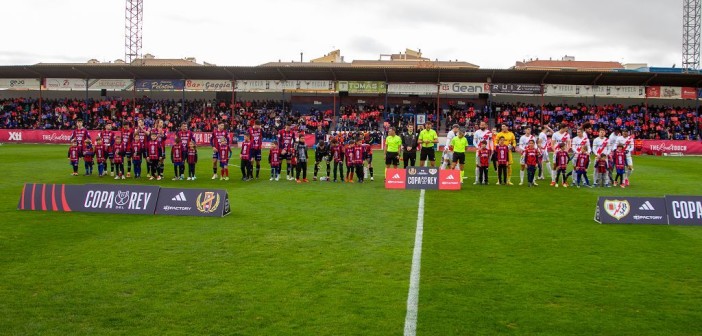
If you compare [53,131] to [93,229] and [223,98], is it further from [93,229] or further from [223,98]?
[93,229]

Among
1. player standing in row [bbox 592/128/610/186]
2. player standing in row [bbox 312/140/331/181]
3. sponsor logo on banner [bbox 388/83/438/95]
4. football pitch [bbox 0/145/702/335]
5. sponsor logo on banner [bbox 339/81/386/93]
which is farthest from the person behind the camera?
sponsor logo on banner [bbox 339/81/386/93]

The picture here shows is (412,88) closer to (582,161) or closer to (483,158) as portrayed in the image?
(483,158)

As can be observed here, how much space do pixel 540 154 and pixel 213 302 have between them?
1622 centimetres

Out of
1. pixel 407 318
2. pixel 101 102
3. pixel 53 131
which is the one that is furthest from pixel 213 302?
A: pixel 101 102

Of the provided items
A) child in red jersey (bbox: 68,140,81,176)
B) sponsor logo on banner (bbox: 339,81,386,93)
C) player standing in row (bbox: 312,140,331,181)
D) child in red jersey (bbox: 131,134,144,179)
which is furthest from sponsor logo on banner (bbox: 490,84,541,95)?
child in red jersey (bbox: 68,140,81,176)

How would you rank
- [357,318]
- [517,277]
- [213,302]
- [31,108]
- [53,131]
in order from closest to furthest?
[357,318] → [213,302] → [517,277] → [53,131] → [31,108]

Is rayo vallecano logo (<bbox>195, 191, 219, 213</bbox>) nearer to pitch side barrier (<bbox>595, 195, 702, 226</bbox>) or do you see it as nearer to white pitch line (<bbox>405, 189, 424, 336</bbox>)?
white pitch line (<bbox>405, 189, 424, 336</bbox>)

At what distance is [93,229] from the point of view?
1184 centimetres

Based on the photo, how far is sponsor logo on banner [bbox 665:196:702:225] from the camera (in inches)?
520

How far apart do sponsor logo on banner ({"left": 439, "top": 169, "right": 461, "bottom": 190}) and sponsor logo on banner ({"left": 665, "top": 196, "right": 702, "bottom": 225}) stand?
23.2 ft

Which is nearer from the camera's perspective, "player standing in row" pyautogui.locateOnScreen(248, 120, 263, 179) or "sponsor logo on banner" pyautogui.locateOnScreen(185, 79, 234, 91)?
"player standing in row" pyautogui.locateOnScreen(248, 120, 263, 179)

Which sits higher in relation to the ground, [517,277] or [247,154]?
[247,154]

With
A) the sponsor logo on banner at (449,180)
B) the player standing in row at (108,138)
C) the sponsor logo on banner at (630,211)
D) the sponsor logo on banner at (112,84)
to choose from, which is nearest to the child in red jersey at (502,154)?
the sponsor logo on banner at (449,180)

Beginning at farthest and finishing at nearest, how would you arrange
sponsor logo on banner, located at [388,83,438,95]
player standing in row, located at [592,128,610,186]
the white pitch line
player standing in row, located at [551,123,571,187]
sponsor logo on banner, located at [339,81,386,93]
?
sponsor logo on banner, located at [339,81,386,93], sponsor logo on banner, located at [388,83,438,95], player standing in row, located at [592,128,610,186], player standing in row, located at [551,123,571,187], the white pitch line
